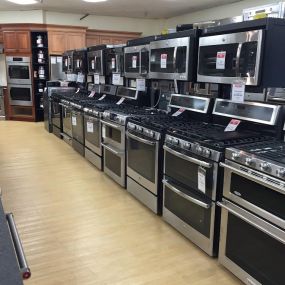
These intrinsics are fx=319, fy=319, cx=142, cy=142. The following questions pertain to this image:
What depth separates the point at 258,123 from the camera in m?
2.49

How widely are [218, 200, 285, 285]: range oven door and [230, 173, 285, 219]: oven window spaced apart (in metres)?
0.09

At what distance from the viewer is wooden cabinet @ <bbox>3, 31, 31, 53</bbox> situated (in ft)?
26.0

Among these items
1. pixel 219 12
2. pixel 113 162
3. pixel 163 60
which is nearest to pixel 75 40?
pixel 219 12

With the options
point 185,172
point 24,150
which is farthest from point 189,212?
point 24,150

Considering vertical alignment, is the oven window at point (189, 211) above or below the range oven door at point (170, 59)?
below

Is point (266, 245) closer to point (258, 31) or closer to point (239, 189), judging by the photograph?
point (239, 189)

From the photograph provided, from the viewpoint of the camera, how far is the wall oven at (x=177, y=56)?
2.93 meters

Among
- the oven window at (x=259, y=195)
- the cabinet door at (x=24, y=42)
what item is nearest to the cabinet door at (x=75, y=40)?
the cabinet door at (x=24, y=42)

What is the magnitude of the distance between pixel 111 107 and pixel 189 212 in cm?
218

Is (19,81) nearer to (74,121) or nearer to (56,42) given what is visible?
(56,42)

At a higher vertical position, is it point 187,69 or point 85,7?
point 85,7

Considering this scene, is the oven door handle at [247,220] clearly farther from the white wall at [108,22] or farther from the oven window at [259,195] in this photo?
the white wall at [108,22]

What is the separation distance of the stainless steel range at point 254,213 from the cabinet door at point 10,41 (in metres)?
7.38

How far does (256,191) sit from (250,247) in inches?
14.8
